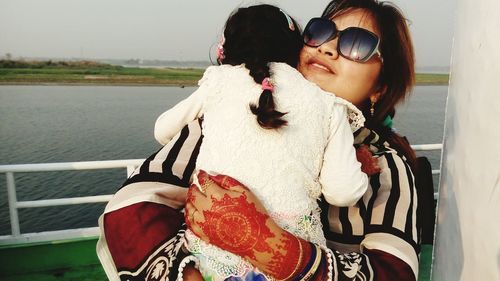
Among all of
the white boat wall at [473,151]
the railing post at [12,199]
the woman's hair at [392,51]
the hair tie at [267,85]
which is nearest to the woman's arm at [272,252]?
the white boat wall at [473,151]

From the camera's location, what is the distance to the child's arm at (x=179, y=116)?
3.57ft

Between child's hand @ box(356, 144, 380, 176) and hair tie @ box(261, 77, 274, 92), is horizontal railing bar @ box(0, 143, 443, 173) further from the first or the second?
hair tie @ box(261, 77, 274, 92)

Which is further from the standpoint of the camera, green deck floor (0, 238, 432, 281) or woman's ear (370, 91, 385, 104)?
green deck floor (0, 238, 432, 281)

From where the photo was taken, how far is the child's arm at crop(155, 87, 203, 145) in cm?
109

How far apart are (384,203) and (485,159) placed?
410 mm

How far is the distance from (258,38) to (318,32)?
31 cm

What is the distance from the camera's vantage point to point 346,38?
1.27 m

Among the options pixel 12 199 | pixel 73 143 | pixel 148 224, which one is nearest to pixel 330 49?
pixel 148 224

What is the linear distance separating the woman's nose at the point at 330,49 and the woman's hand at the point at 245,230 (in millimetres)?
603

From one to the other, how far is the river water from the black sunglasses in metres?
0.36

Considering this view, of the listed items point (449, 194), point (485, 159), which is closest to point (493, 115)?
point (485, 159)

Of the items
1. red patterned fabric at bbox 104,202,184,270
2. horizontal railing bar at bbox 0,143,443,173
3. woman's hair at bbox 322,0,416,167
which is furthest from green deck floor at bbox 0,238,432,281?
red patterned fabric at bbox 104,202,184,270

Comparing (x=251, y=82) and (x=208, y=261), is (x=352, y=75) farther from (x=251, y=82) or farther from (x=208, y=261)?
(x=208, y=261)

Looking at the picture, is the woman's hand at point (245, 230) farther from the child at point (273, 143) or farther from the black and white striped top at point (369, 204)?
the black and white striped top at point (369, 204)
